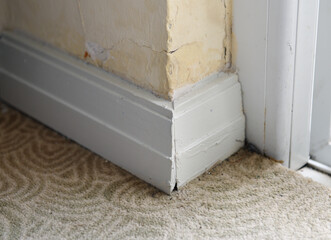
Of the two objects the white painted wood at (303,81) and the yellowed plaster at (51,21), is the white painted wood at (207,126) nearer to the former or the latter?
the white painted wood at (303,81)

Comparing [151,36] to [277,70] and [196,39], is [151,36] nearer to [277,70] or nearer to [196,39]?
[196,39]

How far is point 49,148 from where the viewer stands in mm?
1472

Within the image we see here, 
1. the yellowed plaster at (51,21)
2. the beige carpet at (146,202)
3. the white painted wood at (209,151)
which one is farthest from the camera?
the yellowed plaster at (51,21)

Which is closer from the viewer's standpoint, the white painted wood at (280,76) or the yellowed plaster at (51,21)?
the white painted wood at (280,76)

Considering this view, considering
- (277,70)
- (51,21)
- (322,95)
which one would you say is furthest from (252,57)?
(51,21)

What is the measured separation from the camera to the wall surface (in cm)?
119

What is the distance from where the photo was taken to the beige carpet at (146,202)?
1.17 m

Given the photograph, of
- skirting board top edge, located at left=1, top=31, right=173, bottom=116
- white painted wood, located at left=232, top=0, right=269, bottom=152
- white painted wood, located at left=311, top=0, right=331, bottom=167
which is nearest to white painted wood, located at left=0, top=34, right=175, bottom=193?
skirting board top edge, located at left=1, top=31, right=173, bottom=116

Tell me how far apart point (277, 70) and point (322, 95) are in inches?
5.5

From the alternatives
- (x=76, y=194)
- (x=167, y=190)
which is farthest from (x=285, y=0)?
(x=76, y=194)

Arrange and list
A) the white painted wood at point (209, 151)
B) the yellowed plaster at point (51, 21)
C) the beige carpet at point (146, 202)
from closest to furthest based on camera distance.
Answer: the beige carpet at point (146, 202)
the white painted wood at point (209, 151)
the yellowed plaster at point (51, 21)

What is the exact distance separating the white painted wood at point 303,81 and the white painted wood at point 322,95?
0.5 inches

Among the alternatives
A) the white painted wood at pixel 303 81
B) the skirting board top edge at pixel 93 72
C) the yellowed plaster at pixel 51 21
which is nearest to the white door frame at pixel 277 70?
the white painted wood at pixel 303 81

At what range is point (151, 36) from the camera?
121 cm
